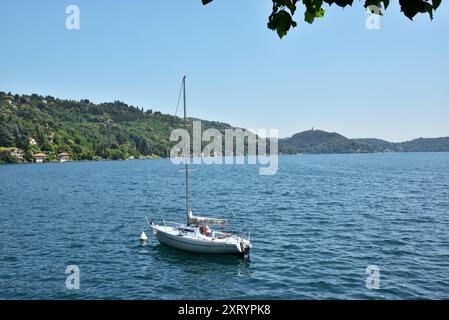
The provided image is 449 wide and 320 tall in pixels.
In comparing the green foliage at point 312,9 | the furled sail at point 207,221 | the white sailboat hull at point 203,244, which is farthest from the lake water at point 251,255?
the green foliage at point 312,9

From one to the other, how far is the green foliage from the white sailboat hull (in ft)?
113

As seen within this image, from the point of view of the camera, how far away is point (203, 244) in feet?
130

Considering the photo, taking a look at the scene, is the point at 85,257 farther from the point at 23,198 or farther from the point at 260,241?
the point at 23,198

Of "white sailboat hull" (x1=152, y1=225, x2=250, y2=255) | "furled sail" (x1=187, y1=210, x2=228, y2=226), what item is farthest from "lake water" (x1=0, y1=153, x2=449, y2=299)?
"furled sail" (x1=187, y1=210, x2=228, y2=226)

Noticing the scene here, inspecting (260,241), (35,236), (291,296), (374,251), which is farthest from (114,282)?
(374,251)

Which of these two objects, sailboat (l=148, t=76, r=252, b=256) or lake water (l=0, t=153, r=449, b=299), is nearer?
lake water (l=0, t=153, r=449, b=299)

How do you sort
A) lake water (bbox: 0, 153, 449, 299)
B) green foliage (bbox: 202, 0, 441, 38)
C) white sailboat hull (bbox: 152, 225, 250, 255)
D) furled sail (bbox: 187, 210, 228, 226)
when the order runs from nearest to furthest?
green foliage (bbox: 202, 0, 441, 38), lake water (bbox: 0, 153, 449, 299), white sailboat hull (bbox: 152, 225, 250, 255), furled sail (bbox: 187, 210, 228, 226)

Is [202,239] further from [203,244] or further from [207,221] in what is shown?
[207,221]

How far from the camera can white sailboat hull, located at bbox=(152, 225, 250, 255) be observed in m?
38.6

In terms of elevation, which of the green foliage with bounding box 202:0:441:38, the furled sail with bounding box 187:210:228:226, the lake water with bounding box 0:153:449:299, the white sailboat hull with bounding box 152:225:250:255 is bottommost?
the lake water with bounding box 0:153:449:299

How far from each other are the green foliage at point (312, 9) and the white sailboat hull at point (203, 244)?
34.4m

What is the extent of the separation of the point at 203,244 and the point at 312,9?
36.0 meters

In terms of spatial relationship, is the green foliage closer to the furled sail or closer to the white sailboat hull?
the white sailboat hull

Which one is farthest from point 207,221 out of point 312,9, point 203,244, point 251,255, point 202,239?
point 312,9
